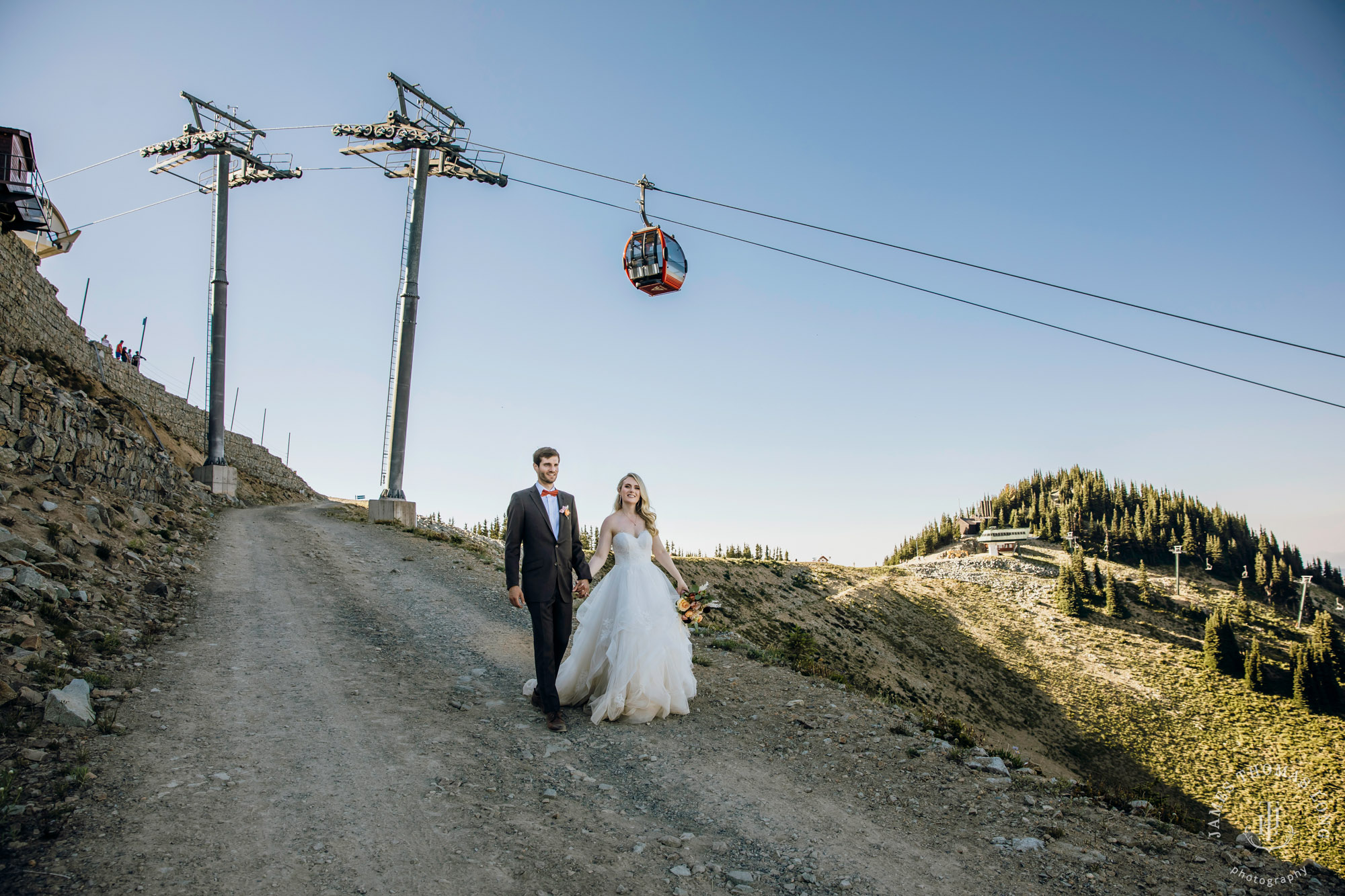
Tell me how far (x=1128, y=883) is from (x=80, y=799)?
7536mm

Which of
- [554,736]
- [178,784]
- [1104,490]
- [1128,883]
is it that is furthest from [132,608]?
A: [1104,490]

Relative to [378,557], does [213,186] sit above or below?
above

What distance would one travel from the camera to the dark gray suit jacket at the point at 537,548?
7.05m

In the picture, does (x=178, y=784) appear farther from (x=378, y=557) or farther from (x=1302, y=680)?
(x=1302, y=680)

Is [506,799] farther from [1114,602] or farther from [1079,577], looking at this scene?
[1114,602]

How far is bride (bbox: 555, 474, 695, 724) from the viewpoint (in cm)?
727

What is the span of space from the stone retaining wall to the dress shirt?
2216 cm

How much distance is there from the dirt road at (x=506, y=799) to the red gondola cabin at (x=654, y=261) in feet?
37.2

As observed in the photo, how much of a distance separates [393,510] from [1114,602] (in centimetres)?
10820

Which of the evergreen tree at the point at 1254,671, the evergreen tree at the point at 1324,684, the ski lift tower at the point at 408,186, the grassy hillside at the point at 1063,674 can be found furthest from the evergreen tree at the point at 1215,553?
the ski lift tower at the point at 408,186

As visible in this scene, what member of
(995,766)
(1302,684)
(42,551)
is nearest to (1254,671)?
(1302,684)

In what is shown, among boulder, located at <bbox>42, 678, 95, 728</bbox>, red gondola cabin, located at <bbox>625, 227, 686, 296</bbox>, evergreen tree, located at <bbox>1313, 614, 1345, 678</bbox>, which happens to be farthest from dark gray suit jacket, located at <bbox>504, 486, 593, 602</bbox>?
evergreen tree, located at <bbox>1313, 614, 1345, 678</bbox>

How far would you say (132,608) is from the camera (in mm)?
9938

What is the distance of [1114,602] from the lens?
323 ft
